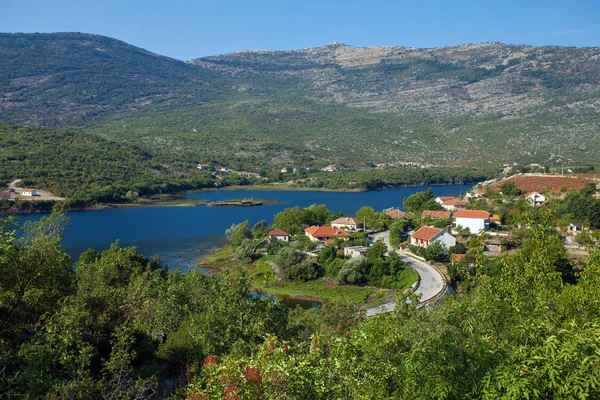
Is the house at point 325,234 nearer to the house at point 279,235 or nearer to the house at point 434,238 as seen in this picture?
the house at point 279,235

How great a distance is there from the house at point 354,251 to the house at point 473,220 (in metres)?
9.99

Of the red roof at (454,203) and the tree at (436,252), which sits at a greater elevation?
the red roof at (454,203)

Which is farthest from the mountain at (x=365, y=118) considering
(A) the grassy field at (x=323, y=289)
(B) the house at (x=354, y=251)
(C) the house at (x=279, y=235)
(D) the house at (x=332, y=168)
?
(A) the grassy field at (x=323, y=289)

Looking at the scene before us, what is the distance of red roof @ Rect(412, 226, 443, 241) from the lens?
34656 millimetres

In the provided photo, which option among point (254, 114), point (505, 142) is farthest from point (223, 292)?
point (254, 114)

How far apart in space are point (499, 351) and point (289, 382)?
2.52 m

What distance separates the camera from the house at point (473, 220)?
38625 mm

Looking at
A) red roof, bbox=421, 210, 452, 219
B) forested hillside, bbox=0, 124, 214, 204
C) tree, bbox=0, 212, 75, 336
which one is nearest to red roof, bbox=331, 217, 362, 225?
red roof, bbox=421, 210, 452, 219

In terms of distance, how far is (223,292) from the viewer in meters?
11.3

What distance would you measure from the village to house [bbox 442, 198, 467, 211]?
104mm

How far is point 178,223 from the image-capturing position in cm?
5772

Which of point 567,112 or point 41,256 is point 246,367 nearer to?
point 41,256

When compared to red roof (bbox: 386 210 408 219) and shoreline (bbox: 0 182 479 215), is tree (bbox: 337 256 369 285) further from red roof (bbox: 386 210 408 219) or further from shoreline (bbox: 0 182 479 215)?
shoreline (bbox: 0 182 479 215)

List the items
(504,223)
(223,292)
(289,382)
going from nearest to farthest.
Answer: (289,382) → (223,292) → (504,223)
